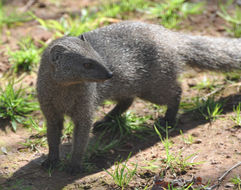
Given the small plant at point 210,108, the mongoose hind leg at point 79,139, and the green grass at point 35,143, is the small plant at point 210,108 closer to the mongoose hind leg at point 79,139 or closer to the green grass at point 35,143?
the mongoose hind leg at point 79,139

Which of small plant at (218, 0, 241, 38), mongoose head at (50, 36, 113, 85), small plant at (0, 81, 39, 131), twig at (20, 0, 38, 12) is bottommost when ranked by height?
small plant at (0, 81, 39, 131)

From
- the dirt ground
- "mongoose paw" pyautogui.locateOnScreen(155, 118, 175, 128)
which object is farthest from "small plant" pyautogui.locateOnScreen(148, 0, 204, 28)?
"mongoose paw" pyautogui.locateOnScreen(155, 118, 175, 128)

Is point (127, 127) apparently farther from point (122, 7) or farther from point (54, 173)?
point (122, 7)

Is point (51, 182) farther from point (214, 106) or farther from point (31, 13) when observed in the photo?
point (31, 13)

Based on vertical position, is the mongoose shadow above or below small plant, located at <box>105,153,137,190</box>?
below

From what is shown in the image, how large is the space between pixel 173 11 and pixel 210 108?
217cm

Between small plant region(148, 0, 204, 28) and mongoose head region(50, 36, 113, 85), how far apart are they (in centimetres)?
275

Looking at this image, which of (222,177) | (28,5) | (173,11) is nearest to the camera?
(222,177)

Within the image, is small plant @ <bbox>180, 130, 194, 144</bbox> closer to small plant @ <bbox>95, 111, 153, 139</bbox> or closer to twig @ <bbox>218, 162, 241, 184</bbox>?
small plant @ <bbox>95, 111, 153, 139</bbox>

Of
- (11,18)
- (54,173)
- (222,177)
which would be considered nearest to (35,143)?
(54,173)

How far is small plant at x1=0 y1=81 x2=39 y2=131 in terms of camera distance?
3.91m

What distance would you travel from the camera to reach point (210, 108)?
156 inches

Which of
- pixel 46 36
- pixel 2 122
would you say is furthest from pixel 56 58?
pixel 46 36

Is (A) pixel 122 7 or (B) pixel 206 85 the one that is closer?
(B) pixel 206 85
